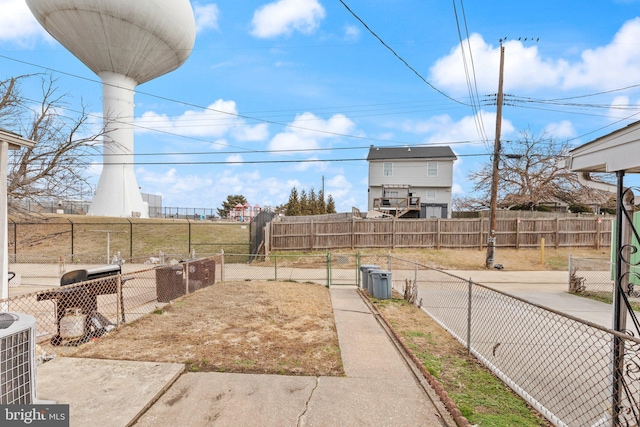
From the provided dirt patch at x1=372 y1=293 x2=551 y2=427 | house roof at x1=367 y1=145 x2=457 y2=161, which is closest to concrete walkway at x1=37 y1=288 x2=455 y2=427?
dirt patch at x1=372 y1=293 x2=551 y2=427

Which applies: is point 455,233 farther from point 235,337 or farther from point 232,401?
point 232,401

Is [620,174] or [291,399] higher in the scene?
[620,174]

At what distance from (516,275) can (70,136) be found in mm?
20425

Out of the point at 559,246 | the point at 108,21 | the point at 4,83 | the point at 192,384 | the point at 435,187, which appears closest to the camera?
the point at 192,384

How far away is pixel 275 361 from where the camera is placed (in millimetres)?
4355

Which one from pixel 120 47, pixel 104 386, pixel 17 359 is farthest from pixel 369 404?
pixel 120 47

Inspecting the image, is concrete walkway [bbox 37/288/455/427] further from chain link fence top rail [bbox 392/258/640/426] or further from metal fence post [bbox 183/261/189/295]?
metal fence post [bbox 183/261/189/295]

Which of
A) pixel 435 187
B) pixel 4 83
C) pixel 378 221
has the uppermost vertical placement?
pixel 4 83

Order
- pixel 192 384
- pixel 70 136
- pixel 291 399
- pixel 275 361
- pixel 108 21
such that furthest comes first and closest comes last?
pixel 108 21
pixel 70 136
pixel 275 361
pixel 192 384
pixel 291 399

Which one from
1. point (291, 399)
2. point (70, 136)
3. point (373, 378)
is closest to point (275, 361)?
point (291, 399)

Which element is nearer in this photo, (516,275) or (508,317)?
(508,317)

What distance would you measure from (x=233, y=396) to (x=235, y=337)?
199 centimetres

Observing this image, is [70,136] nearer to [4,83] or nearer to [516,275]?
[4,83]

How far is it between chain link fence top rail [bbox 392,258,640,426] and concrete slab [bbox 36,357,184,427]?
3979mm
